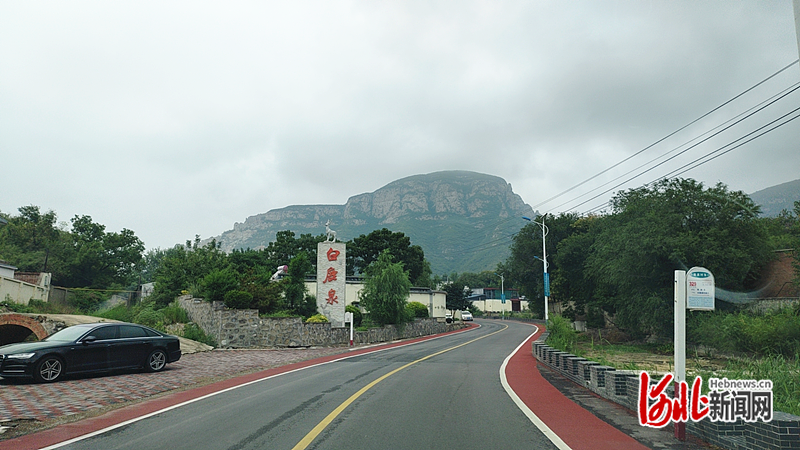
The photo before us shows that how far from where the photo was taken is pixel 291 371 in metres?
15.9

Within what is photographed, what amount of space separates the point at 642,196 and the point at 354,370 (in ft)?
83.5

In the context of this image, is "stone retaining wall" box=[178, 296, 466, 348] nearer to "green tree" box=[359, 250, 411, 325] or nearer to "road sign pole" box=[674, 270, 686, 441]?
"green tree" box=[359, 250, 411, 325]

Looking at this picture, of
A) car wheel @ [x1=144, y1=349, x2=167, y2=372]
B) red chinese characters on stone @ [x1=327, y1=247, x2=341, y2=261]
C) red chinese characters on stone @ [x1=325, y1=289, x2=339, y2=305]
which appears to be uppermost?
red chinese characters on stone @ [x1=327, y1=247, x2=341, y2=261]

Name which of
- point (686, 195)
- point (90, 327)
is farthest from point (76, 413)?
point (686, 195)

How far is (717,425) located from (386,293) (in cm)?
2969

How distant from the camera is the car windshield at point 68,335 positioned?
13154 millimetres

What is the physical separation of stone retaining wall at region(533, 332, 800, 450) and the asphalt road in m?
2.09

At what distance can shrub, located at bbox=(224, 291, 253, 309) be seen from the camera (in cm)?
2573

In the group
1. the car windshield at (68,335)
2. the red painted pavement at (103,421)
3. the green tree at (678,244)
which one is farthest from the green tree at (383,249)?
the red painted pavement at (103,421)

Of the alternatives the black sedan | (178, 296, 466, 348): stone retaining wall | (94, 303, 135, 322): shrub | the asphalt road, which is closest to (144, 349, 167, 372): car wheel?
the black sedan

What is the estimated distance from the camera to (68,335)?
528 inches

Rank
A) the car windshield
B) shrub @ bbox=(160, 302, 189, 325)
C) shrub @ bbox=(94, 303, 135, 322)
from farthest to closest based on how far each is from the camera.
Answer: shrub @ bbox=(160, 302, 189, 325), shrub @ bbox=(94, 303, 135, 322), the car windshield

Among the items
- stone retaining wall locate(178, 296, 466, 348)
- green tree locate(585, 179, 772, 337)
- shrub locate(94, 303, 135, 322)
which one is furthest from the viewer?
green tree locate(585, 179, 772, 337)

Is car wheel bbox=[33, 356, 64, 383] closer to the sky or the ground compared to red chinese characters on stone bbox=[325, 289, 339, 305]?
closer to the ground
